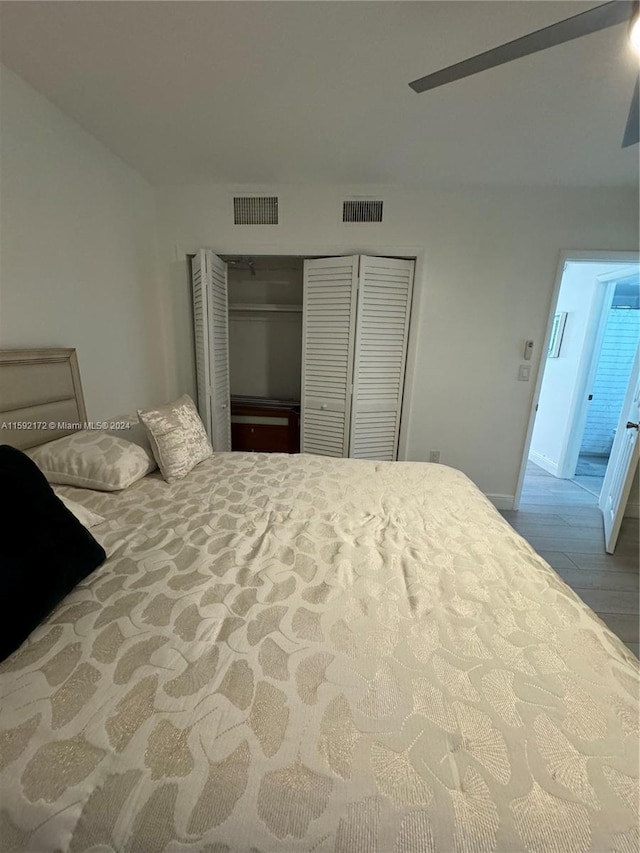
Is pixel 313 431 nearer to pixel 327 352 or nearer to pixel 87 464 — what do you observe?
pixel 327 352

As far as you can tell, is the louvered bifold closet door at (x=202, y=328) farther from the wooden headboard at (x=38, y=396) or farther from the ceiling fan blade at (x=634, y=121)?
the ceiling fan blade at (x=634, y=121)

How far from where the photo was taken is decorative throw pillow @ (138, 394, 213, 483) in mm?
1730

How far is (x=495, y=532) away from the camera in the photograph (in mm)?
1320

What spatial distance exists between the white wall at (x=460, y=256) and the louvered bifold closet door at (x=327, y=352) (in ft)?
0.63

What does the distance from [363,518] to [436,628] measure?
0.57 m

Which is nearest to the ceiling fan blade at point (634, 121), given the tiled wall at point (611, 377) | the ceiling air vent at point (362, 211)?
the ceiling air vent at point (362, 211)

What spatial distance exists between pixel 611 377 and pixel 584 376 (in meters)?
1.02

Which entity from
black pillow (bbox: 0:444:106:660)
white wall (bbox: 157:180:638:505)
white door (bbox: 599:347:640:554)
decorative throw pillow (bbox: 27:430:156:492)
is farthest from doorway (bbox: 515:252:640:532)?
black pillow (bbox: 0:444:106:660)

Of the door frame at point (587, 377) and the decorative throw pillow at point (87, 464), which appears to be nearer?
the decorative throw pillow at point (87, 464)

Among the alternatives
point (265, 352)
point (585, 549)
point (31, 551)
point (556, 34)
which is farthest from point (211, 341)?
point (585, 549)

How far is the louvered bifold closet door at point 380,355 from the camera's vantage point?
271 cm

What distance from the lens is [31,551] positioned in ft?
2.90

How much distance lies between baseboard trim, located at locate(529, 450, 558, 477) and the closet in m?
2.22

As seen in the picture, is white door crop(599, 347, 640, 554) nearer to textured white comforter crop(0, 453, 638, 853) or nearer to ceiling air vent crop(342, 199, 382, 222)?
textured white comforter crop(0, 453, 638, 853)
